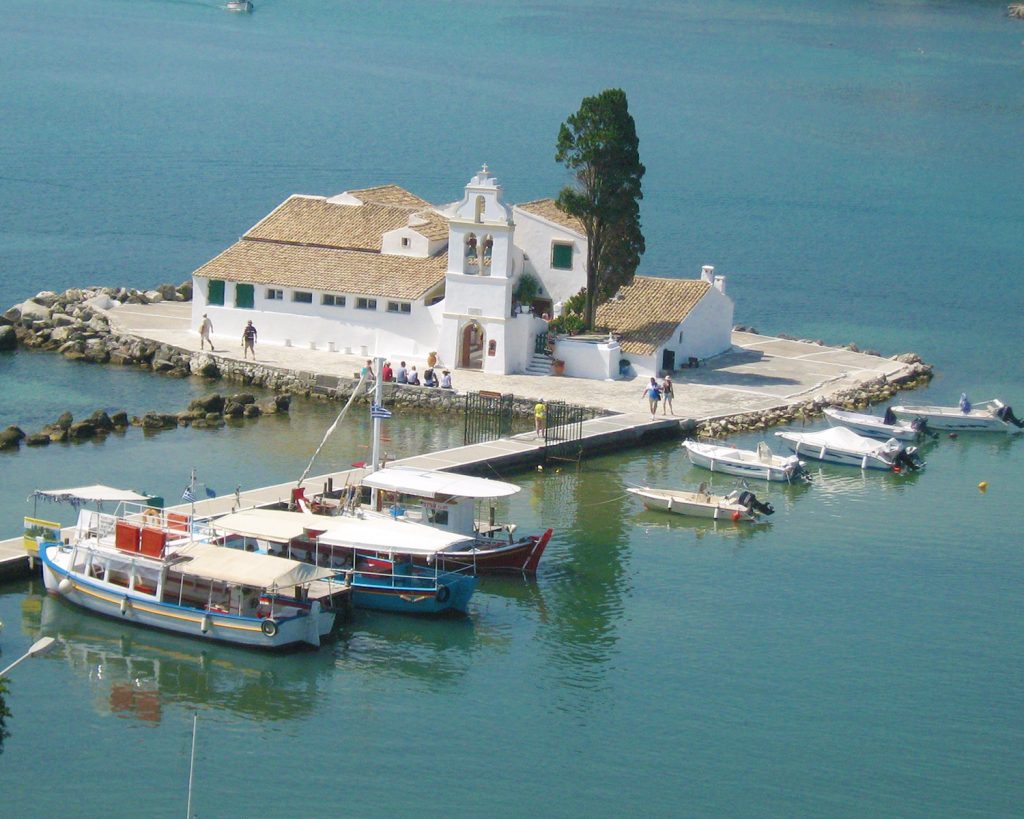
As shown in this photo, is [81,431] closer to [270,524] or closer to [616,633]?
[270,524]

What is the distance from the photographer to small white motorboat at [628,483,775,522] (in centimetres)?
4706

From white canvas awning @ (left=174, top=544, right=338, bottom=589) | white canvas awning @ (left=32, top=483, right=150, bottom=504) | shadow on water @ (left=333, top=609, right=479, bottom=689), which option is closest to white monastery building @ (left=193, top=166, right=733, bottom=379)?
white canvas awning @ (left=32, top=483, right=150, bottom=504)

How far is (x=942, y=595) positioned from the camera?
137 ft

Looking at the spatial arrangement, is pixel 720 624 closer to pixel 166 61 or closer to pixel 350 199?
pixel 350 199

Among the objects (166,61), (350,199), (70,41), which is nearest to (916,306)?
(350,199)

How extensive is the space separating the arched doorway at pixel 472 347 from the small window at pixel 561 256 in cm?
402

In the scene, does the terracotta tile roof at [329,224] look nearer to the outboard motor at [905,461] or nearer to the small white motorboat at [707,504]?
the small white motorboat at [707,504]

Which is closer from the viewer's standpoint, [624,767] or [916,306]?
[624,767]

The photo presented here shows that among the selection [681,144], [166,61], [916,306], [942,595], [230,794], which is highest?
[166,61]

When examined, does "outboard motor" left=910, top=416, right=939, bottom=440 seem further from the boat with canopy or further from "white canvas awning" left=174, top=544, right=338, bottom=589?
"white canvas awning" left=174, top=544, right=338, bottom=589

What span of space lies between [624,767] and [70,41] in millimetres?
161068

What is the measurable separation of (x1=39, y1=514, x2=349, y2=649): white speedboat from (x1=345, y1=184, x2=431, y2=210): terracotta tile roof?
95.5 ft

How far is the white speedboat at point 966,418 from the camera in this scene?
190 feet

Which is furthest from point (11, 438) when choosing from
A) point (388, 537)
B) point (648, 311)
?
point (648, 311)
